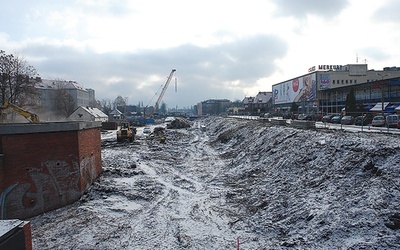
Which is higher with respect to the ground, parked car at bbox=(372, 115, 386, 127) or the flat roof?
the flat roof

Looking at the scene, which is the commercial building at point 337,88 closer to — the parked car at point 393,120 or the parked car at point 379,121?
the parked car at point 379,121

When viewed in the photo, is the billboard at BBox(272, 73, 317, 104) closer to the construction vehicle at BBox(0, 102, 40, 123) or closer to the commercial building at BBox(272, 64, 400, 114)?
the commercial building at BBox(272, 64, 400, 114)

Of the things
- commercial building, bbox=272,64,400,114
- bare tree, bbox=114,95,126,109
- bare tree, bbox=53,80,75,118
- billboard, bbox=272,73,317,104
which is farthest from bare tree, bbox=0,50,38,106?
bare tree, bbox=114,95,126,109

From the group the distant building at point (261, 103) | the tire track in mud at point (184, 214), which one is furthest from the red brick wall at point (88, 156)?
the distant building at point (261, 103)

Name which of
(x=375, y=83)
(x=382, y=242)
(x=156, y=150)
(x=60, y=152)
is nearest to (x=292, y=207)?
(x=382, y=242)

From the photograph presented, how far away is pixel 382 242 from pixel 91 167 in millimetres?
15461

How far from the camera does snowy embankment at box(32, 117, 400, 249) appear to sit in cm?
955

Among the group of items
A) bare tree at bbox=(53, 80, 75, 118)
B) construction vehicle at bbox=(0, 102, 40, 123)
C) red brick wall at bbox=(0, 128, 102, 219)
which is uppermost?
bare tree at bbox=(53, 80, 75, 118)

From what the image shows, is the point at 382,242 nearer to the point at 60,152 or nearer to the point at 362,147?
the point at 362,147

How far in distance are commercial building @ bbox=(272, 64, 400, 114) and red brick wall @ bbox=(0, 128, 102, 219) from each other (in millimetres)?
54675

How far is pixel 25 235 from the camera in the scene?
705 centimetres

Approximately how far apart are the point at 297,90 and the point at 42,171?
89.0 meters

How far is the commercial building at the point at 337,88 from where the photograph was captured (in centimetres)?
5375

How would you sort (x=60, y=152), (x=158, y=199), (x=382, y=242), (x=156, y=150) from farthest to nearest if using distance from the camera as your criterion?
(x=156, y=150)
(x=158, y=199)
(x=60, y=152)
(x=382, y=242)
